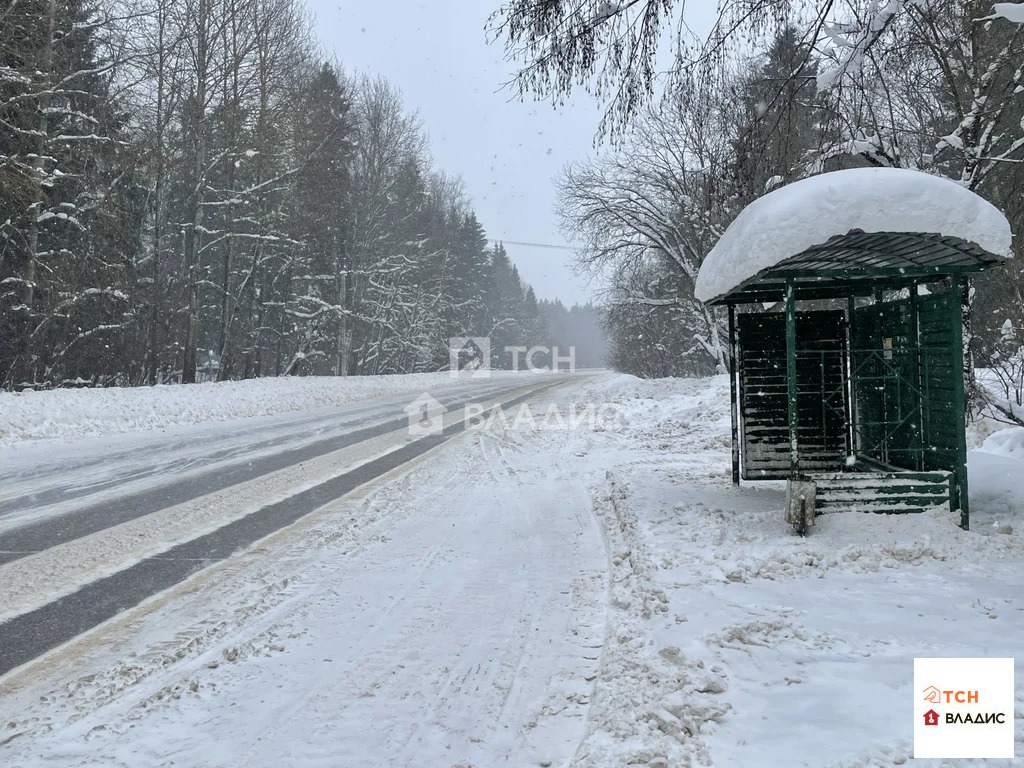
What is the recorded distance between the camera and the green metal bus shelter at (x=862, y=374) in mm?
6062

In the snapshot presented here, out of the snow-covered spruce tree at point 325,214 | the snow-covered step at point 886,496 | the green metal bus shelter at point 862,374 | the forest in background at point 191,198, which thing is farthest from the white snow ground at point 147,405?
the snow-covered step at point 886,496

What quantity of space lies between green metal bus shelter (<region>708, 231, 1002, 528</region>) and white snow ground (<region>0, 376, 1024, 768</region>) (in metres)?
0.45

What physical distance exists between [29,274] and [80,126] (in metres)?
4.74

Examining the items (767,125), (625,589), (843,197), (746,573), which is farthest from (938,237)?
(625,589)

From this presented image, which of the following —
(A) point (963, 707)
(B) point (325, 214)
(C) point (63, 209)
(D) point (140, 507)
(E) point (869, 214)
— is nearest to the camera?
(A) point (963, 707)

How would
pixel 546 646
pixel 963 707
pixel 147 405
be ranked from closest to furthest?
pixel 963 707 < pixel 546 646 < pixel 147 405

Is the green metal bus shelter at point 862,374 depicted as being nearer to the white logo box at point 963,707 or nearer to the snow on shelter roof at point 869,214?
the snow on shelter roof at point 869,214

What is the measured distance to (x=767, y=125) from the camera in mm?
7293

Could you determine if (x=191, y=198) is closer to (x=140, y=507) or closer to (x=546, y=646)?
(x=140, y=507)

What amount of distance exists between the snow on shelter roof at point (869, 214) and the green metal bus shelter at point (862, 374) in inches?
6.9

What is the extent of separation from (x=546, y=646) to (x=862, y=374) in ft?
19.3

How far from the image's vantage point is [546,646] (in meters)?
3.98

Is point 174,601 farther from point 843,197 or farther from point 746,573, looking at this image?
point 843,197

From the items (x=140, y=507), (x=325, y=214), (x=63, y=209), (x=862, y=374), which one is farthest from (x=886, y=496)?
(x=325, y=214)
